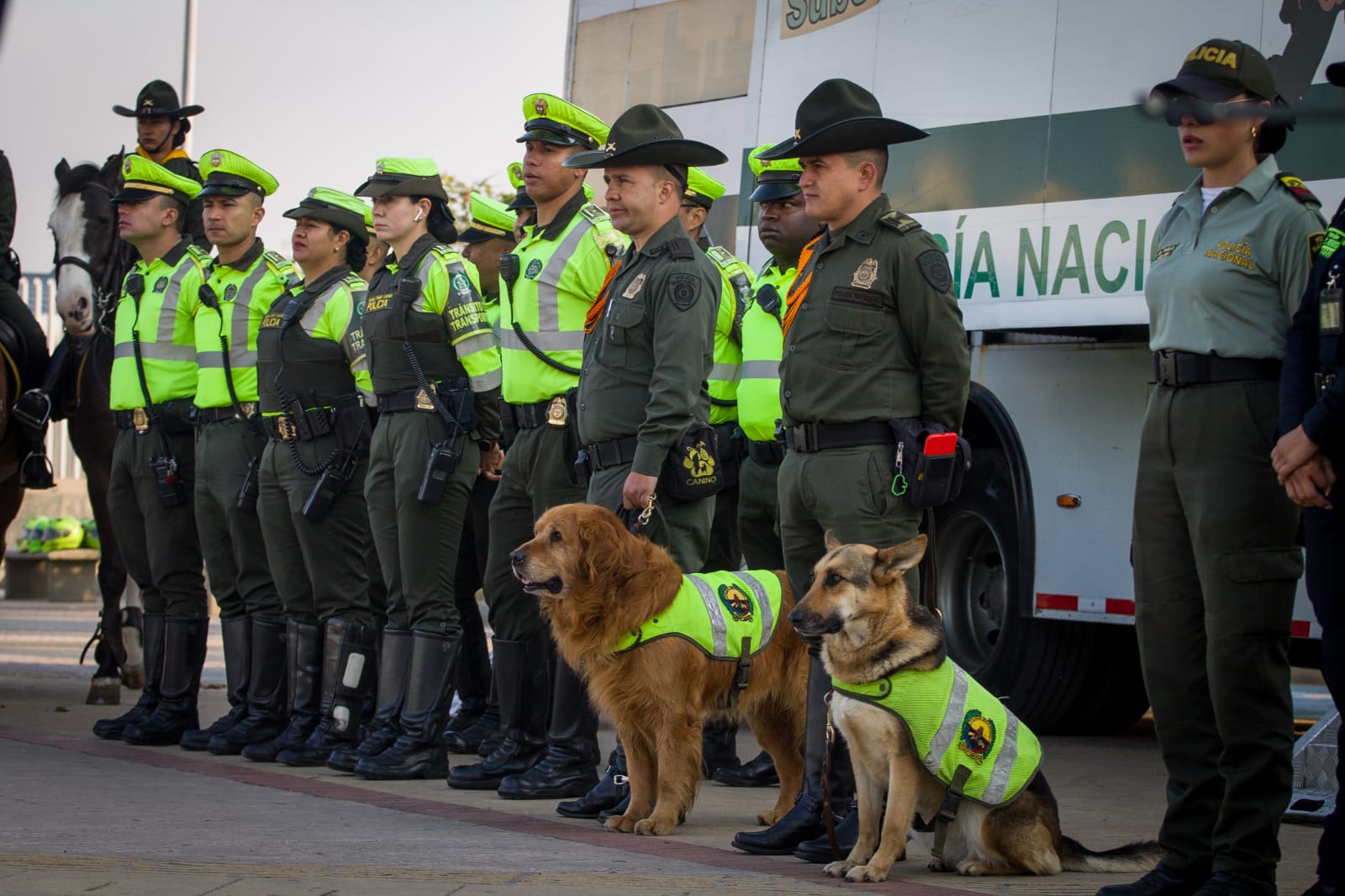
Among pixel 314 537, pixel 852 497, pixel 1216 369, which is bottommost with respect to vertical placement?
pixel 314 537

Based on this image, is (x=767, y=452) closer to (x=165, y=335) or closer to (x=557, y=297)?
(x=557, y=297)

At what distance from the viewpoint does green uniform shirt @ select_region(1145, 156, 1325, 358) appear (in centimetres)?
454

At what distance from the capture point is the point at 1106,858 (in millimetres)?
5270

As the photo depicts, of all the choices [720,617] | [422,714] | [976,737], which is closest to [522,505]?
[422,714]

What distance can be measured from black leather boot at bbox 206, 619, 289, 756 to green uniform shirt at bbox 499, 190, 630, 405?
2.26 m

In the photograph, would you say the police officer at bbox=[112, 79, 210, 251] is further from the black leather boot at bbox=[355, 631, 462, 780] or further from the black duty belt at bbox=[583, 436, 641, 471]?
the black duty belt at bbox=[583, 436, 641, 471]

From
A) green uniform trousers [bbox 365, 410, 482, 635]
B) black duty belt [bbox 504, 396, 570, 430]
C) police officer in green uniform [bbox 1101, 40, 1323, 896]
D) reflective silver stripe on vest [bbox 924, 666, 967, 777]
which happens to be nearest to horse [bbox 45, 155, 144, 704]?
green uniform trousers [bbox 365, 410, 482, 635]

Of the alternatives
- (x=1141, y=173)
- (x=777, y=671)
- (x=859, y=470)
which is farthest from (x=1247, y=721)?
(x=1141, y=173)

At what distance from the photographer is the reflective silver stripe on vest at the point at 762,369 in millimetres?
7652

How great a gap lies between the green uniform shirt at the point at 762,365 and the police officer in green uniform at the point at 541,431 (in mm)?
1014

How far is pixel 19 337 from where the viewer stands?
10.2 meters

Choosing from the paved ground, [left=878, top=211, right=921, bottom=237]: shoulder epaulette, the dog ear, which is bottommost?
the paved ground

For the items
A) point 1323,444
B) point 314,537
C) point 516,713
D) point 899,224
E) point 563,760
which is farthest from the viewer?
point 314,537

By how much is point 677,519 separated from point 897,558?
159 cm
